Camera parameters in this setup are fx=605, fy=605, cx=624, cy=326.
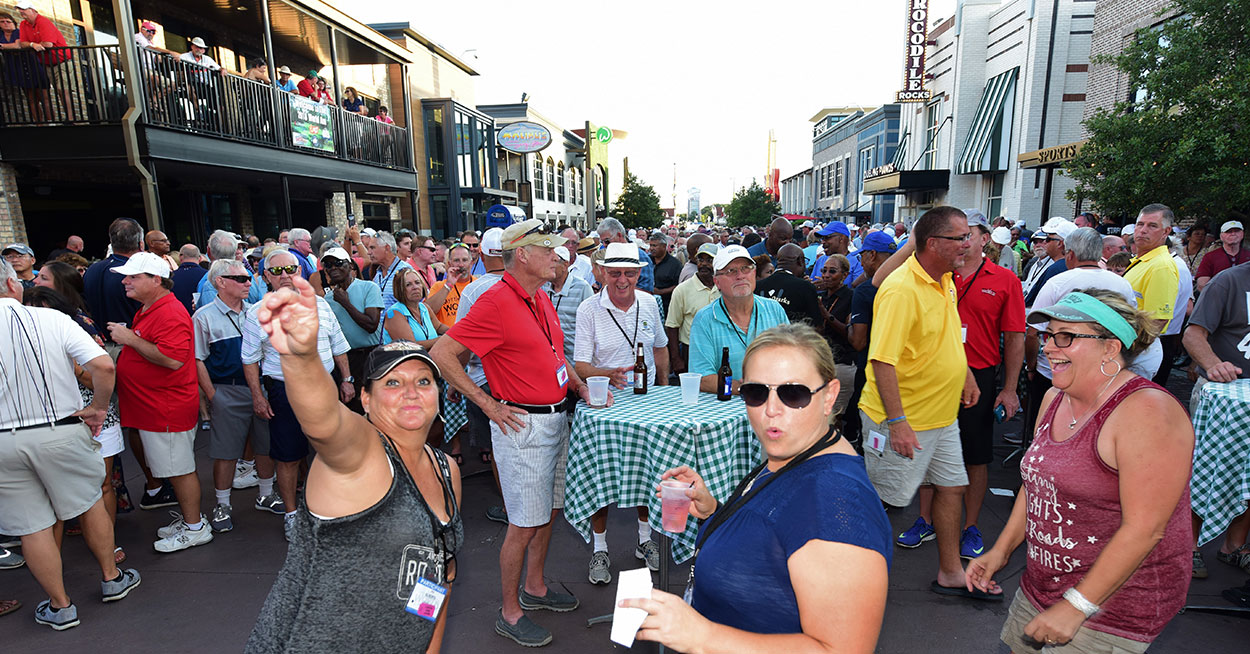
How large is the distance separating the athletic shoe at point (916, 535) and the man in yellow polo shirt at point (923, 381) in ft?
1.98

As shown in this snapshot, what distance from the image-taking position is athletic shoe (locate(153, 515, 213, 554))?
14.3ft

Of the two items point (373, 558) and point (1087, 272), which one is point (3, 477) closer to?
point (373, 558)

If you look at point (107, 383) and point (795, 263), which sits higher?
point (795, 263)

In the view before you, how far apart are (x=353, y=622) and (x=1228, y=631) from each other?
14.7 feet

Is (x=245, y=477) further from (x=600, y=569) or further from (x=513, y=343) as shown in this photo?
(x=513, y=343)

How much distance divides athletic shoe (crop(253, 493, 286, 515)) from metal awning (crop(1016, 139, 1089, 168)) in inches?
646

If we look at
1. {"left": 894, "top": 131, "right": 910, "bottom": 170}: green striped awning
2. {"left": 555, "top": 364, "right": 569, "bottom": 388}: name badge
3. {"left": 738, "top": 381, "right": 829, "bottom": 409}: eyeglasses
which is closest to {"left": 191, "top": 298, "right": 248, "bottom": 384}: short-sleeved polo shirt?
{"left": 555, "top": 364, "right": 569, "bottom": 388}: name badge

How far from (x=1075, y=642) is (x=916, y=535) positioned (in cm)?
243

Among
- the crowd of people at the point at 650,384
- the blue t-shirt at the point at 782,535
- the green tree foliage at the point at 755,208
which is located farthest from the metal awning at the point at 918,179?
the blue t-shirt at the point at 782,535

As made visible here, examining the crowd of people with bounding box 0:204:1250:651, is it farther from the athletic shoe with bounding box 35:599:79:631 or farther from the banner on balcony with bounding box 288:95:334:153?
the banner on balcony with bounding box 288:95:334:153

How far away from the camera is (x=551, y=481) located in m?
3.42

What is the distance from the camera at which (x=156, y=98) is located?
936 centimetres

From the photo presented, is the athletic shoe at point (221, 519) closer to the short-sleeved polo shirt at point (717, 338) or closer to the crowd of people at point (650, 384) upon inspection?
the crowd of people at point (650, 384)

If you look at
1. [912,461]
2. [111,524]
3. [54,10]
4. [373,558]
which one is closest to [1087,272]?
[912,461]
